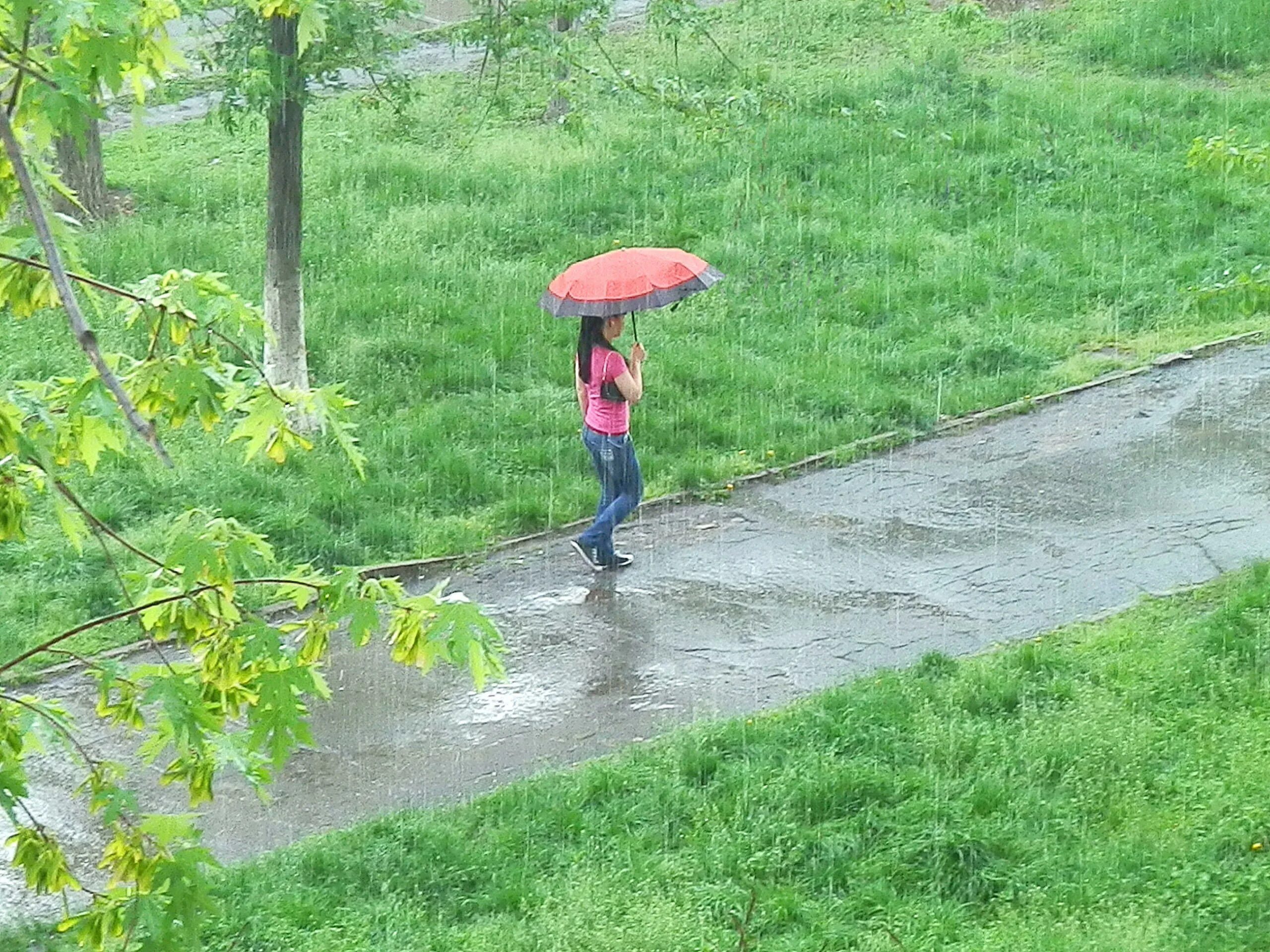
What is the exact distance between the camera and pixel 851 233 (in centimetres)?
1373

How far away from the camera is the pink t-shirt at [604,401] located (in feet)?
28.8

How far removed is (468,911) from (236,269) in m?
7.91

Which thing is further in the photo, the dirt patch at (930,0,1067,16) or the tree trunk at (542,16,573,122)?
the dirt patch at (930,0,1067,16)

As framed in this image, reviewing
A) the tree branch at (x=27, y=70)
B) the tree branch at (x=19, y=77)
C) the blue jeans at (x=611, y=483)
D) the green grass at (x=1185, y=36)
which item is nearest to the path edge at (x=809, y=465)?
the blue jeans at (x=611, y=483)

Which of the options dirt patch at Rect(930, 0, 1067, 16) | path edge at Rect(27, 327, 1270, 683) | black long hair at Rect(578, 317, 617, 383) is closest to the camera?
path edge at Rect(27, 327, 1270, 683)

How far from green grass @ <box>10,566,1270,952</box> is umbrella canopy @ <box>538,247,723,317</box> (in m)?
2.31

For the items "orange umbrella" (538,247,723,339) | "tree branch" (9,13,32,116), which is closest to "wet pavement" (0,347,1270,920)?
"orange umbrella" (538,247,723,339)

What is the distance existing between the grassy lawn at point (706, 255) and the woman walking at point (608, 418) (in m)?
0.82

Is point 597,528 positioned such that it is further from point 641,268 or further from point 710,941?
point 710,941

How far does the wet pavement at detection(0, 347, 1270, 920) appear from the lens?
24.2 ft

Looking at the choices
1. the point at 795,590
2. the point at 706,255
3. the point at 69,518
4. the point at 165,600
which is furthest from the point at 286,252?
the point at 165,600

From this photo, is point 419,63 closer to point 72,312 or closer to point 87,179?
point 87,179

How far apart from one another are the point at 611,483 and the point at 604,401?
449 mm

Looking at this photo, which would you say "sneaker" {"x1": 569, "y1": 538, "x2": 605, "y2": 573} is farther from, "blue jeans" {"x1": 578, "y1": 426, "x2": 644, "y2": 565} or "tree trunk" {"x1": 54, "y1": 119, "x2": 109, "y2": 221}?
"tree trunk" {"x1": 54, "y1": 119, "x2": 109, "y2": 221}
